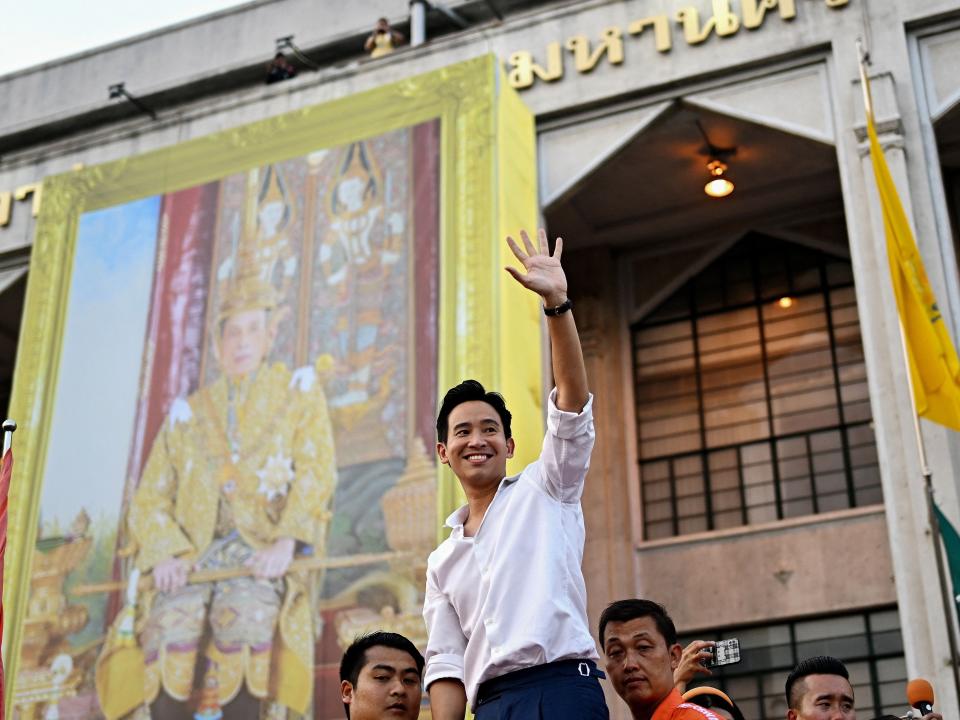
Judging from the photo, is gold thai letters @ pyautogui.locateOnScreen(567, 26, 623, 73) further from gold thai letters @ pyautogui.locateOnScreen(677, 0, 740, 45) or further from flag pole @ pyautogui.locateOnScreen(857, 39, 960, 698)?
flag pole @ pyautogui.locateOnScreen(857, 39, 960, 698)

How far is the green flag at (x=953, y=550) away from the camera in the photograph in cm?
1109

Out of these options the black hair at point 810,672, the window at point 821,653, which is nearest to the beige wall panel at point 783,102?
the window at point 821,653

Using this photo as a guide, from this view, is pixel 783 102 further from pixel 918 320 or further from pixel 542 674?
pixel 542 674

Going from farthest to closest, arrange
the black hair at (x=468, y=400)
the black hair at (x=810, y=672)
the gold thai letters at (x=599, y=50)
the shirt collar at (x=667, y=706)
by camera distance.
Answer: the gold thai letters at (x=599, y=50) → the black hair at (x=810, y=672) → the black hair at (x=468, y=400) → the shirt collar at (x=667, y=706)

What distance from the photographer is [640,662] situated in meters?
4.34

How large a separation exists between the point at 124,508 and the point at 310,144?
4272mm

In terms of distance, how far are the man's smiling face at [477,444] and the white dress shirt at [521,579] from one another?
63 millimetres

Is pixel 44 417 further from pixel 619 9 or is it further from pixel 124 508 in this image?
pixel 619 9

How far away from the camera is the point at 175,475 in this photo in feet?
45.6

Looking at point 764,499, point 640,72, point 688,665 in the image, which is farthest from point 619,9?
point 688,665

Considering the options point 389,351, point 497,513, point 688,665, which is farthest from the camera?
point 389,351

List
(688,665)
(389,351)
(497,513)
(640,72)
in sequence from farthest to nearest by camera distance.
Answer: (640,72) < (389,351) < (688,665) < (497,513)

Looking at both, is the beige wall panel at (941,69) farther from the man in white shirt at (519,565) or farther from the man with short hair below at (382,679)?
the man with short hair below at (382,679)

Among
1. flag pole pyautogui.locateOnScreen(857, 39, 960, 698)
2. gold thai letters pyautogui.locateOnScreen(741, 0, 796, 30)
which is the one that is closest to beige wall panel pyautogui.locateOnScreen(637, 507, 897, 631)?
flag pole pyautogui.locateOnScreen(857, 39, 960, 698)
